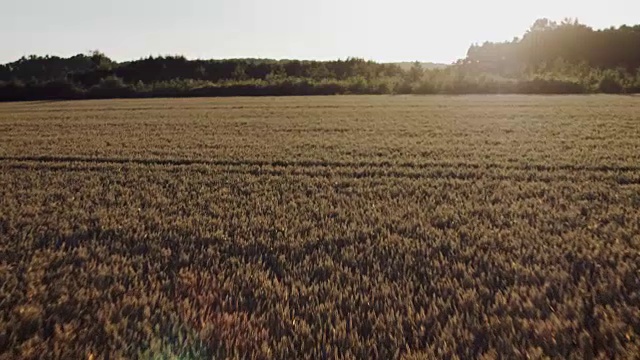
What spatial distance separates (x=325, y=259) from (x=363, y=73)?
5333 cm

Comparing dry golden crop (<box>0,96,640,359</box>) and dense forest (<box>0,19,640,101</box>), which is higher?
dense forest (<box>0,19,640,101</box>)

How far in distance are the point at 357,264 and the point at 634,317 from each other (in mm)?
1614

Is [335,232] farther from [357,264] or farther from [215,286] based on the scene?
[215,286]

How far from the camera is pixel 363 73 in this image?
54.2m

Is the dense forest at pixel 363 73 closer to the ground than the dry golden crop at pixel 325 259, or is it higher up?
higher up

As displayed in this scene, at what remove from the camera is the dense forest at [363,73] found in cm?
3641

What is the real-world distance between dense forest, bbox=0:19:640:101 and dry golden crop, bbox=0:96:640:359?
1246 inches

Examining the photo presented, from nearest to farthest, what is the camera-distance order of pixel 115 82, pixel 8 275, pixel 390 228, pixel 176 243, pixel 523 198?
pixel 8 275
pixel 176 243
pixel 390 228
pixel 523 198
pixel 115 82

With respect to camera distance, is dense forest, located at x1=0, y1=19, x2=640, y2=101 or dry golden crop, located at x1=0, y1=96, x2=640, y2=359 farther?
dense forest, located at x1=0, y1=19, x2=640, y2=101

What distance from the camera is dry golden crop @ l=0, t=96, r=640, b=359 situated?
7.09 feet

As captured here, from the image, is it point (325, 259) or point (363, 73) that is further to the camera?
point (363, 73)

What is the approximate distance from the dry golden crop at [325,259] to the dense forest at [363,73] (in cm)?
3164

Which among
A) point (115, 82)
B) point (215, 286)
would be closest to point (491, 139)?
point (215, 286)

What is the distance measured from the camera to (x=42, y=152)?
866 centimetres
